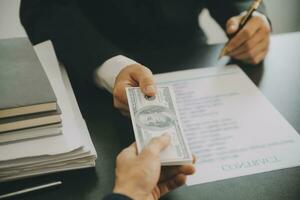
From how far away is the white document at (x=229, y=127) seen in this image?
68 centimetres

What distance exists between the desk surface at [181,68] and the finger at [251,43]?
0.15 ft

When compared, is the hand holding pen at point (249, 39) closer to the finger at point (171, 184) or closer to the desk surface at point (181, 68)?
the desk surface at point (181, 68)

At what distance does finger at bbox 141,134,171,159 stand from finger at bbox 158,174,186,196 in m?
0.06

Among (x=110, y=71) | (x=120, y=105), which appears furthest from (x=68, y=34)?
(x=120, y=105)

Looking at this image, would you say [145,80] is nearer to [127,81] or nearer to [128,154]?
[127,81]

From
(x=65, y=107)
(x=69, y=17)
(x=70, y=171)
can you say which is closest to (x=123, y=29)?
(x=69, y=17)

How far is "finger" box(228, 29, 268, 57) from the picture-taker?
99cm

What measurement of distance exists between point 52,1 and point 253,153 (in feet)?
2.11

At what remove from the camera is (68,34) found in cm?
94

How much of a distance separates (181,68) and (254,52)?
0.65ft

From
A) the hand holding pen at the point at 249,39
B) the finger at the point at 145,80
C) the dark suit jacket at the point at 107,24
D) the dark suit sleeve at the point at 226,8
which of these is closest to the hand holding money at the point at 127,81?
the finger at the point at 145,80

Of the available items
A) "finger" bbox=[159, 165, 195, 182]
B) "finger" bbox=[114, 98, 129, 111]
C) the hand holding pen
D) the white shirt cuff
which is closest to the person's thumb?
the hand holding pen

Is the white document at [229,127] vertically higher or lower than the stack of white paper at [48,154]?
lower

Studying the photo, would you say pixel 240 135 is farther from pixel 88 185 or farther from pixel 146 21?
pixel 146 21
